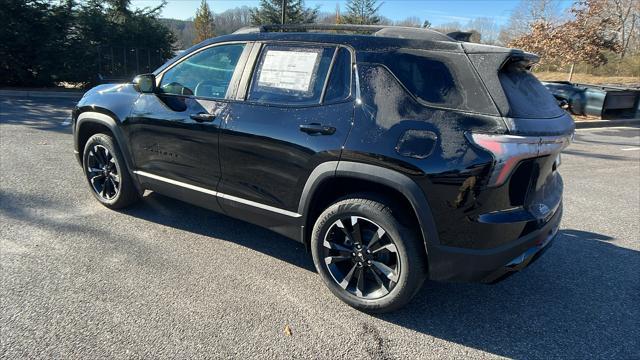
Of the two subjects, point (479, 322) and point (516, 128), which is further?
point (479, 322)

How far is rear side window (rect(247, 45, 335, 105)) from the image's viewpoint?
290 centimetres

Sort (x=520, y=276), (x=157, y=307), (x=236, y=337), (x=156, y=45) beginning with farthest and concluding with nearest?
(x=156, y=45)
(x=520, y=276)
(x=157, y=307)
(x=236, y=337)

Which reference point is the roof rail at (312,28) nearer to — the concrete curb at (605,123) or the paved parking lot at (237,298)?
the paved parking lot at (237,298)

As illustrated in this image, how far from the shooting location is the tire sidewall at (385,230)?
2578mm

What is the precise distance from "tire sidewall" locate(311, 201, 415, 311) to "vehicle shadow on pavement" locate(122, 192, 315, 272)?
49 cm

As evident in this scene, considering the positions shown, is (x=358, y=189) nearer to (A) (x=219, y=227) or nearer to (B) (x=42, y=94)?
(A) (x=219, y=227)

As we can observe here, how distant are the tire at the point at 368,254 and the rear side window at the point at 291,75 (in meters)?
0.82

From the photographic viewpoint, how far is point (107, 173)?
4.24 metres

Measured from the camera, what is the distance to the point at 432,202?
2.44 m

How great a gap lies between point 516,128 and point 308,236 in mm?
1558

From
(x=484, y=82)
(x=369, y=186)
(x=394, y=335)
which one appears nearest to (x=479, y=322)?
(x=394, y=335)

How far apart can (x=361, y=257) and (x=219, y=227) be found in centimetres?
179

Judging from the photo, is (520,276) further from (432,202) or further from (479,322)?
(432,202)

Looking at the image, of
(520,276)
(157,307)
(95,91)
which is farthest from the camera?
(95,91)
